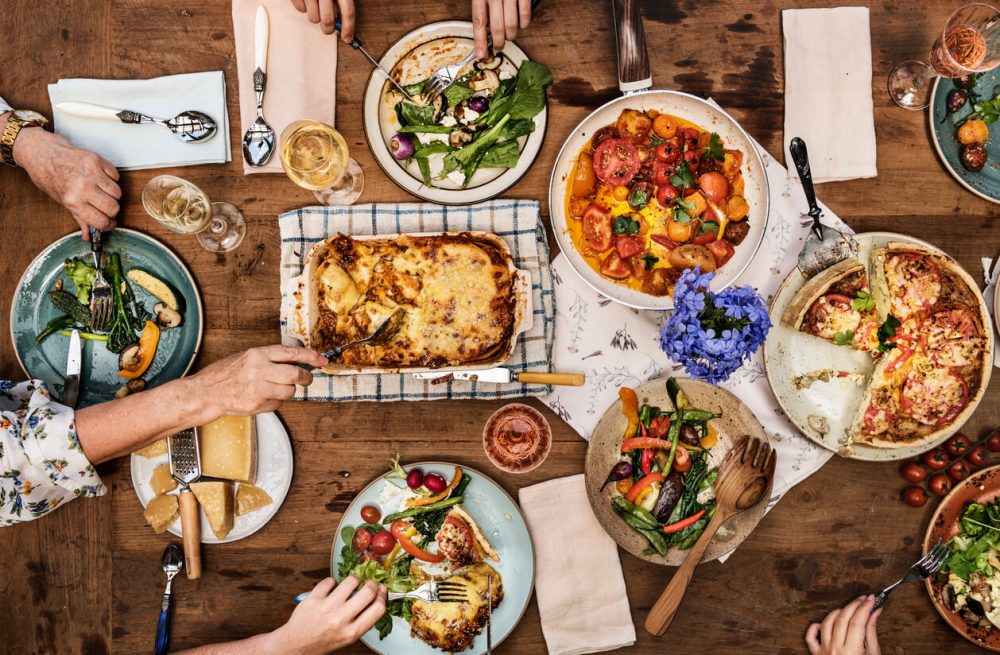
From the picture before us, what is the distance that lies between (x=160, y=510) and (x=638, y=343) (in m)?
→ 2.38

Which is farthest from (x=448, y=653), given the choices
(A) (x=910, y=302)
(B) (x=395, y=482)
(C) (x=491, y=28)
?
(C) (x=491, y=28)

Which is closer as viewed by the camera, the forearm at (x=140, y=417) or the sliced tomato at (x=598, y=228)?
the forearm at (x=140, y=417)

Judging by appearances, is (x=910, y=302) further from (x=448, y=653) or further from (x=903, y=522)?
(x=448, y=653)

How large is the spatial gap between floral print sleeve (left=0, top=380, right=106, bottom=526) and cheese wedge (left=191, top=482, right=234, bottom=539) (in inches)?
17.0

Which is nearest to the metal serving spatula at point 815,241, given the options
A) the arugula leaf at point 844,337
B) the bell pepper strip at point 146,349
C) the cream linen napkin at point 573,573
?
the arugula leaf at point 844,337

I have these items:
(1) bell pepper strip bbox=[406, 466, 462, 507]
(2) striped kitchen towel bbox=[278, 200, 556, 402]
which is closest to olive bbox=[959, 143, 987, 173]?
(2) striped kitchen towel bbox=[278, 200, 556, 402]

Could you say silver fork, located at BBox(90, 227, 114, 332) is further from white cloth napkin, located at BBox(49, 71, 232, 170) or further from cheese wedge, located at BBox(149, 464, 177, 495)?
cheese wedge, located at BBox(149, 464, 177, 495)

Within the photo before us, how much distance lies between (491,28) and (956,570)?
10.8 ft

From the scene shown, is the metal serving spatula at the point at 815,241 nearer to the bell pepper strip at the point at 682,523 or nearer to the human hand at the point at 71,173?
the bell pepper strip at the point at 682,523

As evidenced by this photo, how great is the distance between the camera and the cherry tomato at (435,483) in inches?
113

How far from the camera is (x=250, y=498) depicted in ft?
9.58

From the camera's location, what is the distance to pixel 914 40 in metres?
2.97

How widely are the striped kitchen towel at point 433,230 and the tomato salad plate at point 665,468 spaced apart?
1.39ft

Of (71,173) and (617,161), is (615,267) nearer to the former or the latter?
(617,161)
